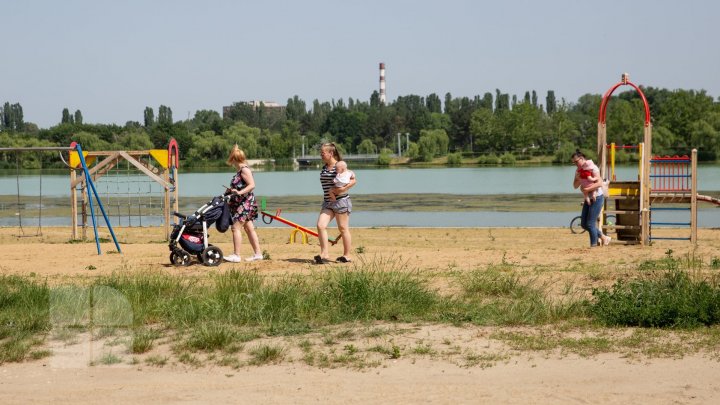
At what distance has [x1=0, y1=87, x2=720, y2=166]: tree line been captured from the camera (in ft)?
323

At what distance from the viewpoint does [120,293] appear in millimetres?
8891

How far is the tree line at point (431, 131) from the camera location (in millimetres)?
98562

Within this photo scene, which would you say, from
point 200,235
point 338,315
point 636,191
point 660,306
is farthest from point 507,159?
point 338,315

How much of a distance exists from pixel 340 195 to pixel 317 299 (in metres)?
3.01

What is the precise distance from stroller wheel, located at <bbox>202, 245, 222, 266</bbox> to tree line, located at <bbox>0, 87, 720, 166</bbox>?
83047mm

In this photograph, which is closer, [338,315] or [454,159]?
[338,315]

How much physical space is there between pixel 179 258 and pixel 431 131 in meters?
123

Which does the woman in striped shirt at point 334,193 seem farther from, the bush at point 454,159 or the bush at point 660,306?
the bush at point 454,159

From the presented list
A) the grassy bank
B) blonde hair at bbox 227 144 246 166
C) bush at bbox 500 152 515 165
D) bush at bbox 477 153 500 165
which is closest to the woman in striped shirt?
blonde hair at bbox 227 144 246 166

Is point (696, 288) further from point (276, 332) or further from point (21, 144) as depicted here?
point (21, 144)

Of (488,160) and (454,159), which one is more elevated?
(454,159)

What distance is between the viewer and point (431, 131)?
5271 inches

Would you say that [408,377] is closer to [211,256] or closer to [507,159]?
[211,256]

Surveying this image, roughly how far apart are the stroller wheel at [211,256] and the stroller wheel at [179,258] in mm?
255
